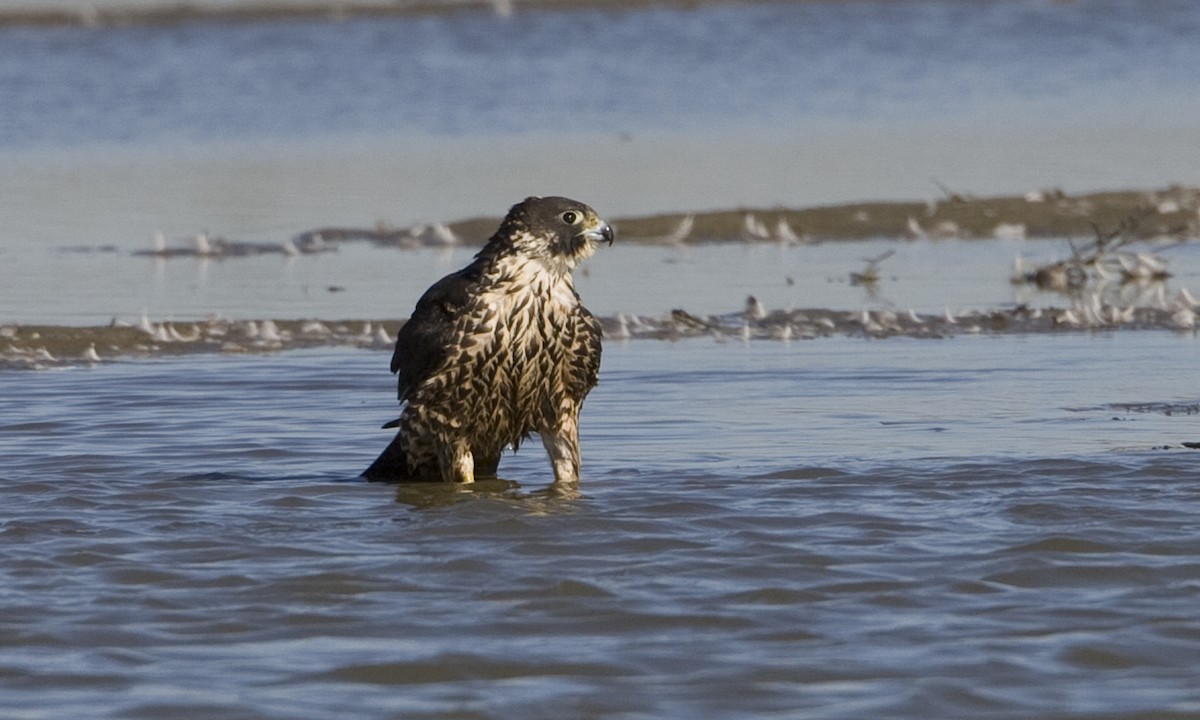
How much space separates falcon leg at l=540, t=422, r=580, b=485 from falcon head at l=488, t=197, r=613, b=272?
0.63 m

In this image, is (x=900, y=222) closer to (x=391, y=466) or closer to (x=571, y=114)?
(x=571, y=114)

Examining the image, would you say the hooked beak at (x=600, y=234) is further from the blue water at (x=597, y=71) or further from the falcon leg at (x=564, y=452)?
the blue water at (x=597, y=71)

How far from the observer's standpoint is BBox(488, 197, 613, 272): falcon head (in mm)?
7348

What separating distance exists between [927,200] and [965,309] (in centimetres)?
448

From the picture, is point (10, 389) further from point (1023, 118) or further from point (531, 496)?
point (1023, 118)

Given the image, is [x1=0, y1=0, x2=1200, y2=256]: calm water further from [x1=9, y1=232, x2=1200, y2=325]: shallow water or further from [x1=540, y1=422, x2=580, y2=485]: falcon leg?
[x1=540, y1=422, x2=580, y2=485]: falcon leg

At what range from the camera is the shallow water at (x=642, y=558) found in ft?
17.3

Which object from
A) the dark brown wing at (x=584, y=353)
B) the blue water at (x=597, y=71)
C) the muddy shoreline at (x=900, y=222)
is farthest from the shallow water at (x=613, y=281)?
the blue water at (x=597, y=71)

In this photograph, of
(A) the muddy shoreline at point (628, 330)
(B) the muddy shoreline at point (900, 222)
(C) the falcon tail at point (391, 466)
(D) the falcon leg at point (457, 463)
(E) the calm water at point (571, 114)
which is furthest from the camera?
(E) the calm water at point (571, 114)

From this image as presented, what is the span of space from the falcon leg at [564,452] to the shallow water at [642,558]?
78 millimetres

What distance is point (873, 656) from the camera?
5.46 meters

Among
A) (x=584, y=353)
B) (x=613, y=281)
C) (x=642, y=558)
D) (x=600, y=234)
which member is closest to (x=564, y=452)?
(x=584, y=353)

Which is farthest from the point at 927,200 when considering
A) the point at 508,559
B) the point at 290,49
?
the point at 290,49

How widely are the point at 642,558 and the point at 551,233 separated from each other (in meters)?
1.30
